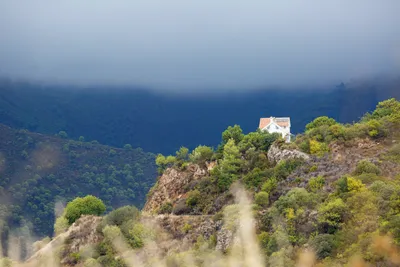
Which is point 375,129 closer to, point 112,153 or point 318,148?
point 318,148

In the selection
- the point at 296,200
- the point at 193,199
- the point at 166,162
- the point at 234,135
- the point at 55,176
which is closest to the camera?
the point at 296,200

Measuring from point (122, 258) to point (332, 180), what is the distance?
16986 mm

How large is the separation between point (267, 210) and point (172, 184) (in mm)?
16923

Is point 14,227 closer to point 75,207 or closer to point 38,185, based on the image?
point 38,185

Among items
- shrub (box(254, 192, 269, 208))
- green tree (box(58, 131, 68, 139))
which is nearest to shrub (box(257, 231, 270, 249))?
shrub (box(254, 192, 269, 208))

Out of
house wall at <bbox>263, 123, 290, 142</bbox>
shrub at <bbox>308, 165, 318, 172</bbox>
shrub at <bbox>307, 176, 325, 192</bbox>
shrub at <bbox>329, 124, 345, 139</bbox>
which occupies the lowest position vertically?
shrub at <bbox>307, 176, 325, 192</bbox>

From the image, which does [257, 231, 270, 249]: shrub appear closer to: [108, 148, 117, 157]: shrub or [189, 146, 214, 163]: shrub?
[189, 146, 214, 163]: shrub

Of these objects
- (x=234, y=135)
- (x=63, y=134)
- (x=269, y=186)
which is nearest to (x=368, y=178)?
(x=269, y=186)

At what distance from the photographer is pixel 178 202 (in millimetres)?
60688

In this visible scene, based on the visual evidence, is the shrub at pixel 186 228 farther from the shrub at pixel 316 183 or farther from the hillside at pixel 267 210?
the shrub at pixel 316 183

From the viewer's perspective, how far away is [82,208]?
207 ft

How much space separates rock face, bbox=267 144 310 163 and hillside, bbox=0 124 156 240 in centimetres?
5658

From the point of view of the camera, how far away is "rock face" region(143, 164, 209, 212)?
63.4 meters

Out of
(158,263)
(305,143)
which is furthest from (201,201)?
(158,263)
